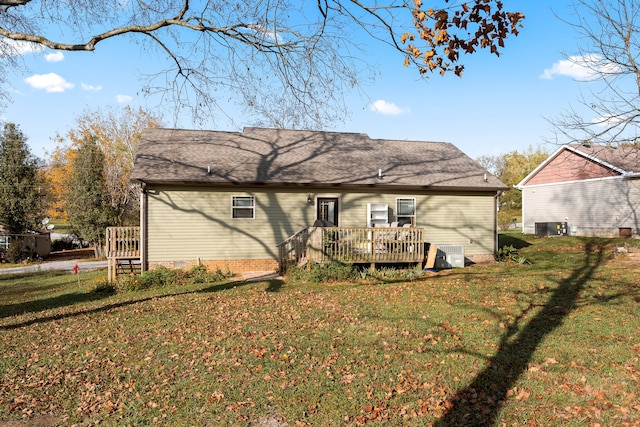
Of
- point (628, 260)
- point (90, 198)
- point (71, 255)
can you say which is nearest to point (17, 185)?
point (90, 198)

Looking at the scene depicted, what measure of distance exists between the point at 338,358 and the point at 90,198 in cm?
2835

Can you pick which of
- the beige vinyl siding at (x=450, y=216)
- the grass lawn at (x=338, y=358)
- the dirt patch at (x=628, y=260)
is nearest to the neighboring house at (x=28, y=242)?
the grass lawn at (x=338, y=358)

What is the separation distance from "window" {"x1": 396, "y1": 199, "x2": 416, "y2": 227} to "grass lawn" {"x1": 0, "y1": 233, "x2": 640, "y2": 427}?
233 inches

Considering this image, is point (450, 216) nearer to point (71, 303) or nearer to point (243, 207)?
point (243, 207)

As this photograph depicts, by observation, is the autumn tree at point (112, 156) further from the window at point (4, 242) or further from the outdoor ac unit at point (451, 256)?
the outdoor ac unit at point (451, 256)

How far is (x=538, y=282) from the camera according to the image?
11.7m

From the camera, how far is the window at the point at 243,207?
642 inches

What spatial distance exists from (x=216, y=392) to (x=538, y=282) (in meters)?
9.43

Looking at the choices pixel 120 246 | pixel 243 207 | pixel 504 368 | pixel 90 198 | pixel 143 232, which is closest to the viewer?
pixel 504 368

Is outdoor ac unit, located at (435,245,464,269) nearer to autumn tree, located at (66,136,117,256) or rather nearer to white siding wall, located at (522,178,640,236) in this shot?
white siding wall, located at (522,178,640,236)

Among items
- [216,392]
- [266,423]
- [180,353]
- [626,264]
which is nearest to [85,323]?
[180,353]

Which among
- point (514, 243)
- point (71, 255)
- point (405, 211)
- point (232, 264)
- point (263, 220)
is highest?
point (405, 211)

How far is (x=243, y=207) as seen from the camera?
53.6 ft

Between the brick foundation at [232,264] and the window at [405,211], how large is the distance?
17.1ft
